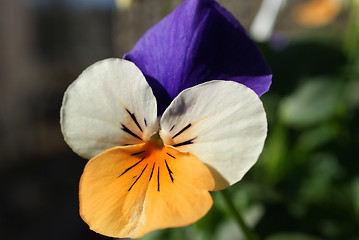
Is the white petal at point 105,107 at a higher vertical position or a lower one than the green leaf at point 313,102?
higher

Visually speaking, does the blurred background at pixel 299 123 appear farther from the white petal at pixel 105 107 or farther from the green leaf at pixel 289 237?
the white petal at pixel 105 107

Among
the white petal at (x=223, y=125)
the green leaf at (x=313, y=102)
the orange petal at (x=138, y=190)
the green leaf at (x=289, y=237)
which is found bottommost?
the green leaf at (x=289, y=237)

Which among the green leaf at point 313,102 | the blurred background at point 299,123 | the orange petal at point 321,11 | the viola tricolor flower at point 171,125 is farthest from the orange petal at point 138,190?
the orange petal at point 321,11

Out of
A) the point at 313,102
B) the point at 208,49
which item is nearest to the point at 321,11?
the point at 313,102

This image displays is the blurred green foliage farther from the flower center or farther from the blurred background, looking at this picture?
the flower center

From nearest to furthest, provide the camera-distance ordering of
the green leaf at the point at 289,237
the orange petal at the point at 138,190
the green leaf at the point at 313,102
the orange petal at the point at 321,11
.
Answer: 1. the orange petal at the point at 138,190
2. the green leaf at the point at 289,237
3. the green leaf at the point at 313,102
4. the orange petal at the point at 321,11

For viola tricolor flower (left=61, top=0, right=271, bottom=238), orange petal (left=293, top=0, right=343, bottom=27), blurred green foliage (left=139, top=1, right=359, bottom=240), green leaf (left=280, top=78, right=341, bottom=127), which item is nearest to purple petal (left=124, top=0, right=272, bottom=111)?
viola tricolor flower (left=61, top=0, right=271, bottom=238)

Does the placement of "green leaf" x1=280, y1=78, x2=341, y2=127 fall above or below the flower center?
below

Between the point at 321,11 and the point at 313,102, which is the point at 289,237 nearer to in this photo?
the point at 313,102
